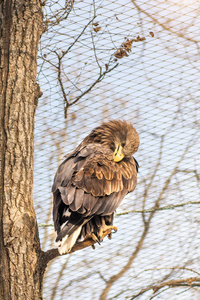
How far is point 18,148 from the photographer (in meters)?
2.33

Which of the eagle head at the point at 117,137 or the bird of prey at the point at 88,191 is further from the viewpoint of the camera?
the eagle head at the point at 117,137

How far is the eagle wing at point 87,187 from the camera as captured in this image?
220 centimetres

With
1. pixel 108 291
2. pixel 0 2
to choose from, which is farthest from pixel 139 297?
pixel 0 2

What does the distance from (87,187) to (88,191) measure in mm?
23

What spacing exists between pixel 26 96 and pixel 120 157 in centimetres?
72

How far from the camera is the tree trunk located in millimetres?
2121

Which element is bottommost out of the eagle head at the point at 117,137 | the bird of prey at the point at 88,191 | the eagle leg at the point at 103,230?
the eagle leg at the point at 103,230

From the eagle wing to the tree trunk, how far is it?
17 centimetres

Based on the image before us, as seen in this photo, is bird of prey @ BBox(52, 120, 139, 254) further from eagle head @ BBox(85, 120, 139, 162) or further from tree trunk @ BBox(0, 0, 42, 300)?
tree trunk @ BBox(0, 0, 42, 300)

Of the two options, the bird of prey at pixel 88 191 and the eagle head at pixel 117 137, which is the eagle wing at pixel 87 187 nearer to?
the bird of prey at pixel 88 191

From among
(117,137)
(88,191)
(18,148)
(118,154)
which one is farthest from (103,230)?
(117,137)

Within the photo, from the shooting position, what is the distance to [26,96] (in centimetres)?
246

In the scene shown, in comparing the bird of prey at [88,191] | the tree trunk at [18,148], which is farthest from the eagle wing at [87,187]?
the tree trunk at [18,148]

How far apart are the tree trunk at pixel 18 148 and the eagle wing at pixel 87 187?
0.17 meters
